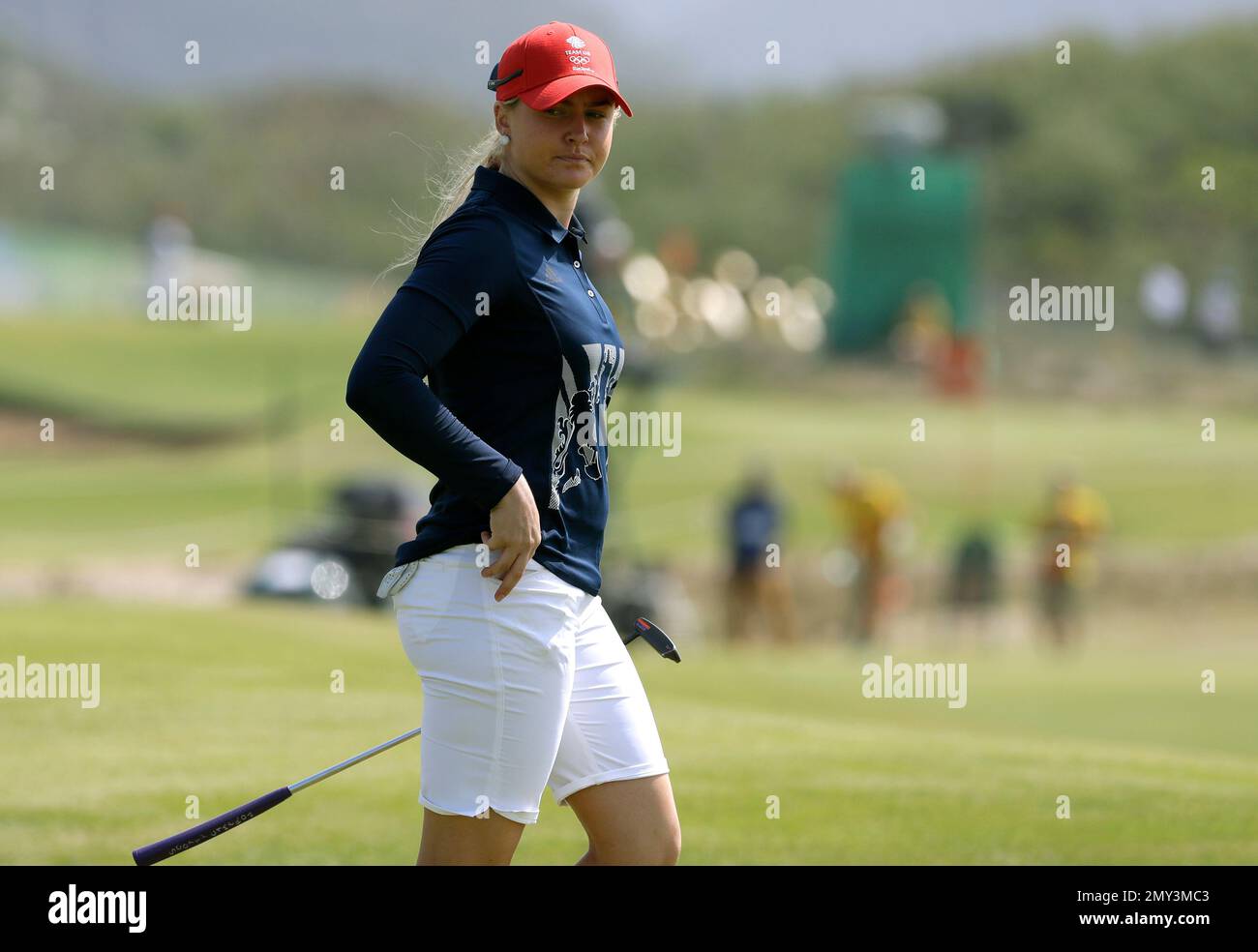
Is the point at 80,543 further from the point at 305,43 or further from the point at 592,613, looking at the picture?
the point at 305,43

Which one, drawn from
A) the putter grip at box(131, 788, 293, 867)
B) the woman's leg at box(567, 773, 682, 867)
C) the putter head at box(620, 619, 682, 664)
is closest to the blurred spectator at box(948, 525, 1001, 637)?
the putter head at box(620, 619, 682, 664)

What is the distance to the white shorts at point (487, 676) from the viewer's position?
12.6 feet

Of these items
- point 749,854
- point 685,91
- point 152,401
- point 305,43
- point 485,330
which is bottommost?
point 749,854

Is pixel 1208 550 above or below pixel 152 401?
below

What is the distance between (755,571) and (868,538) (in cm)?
144

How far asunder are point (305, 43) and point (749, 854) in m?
129

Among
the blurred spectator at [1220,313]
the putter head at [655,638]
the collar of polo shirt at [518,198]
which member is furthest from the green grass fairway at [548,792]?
the blurred spectator at [1220,313]

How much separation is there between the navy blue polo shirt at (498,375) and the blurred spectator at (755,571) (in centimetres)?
1617

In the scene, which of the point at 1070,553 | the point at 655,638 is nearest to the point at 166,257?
the point at 1070,553

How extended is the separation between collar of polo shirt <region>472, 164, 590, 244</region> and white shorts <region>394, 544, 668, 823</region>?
2.52ft

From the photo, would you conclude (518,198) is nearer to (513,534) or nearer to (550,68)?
(550,68)

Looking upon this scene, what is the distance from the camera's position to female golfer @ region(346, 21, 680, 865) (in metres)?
3.74

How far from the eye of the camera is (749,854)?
6422 mm
